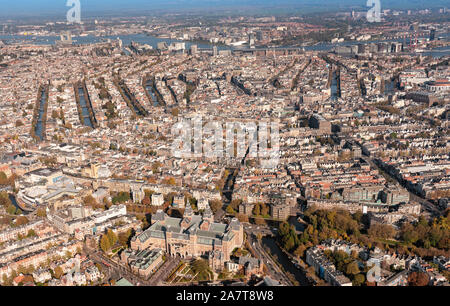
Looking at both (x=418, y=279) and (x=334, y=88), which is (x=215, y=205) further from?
(x=334, y=88)

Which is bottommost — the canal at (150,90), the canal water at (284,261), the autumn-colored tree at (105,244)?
the canal water at (284,261)

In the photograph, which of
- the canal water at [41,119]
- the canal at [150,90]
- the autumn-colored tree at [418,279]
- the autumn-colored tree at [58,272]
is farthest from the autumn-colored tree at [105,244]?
the canal at [150,90]

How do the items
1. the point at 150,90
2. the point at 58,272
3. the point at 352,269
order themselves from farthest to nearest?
the point at 150,90 < the point at 58,272 < the point at 352,269

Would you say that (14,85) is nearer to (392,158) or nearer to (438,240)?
(392,158)

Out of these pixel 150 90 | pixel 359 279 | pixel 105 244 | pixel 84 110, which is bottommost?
pixel 359 279

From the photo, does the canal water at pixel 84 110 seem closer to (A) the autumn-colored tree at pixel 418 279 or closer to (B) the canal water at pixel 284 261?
(B) the canal water at pixel 284 261

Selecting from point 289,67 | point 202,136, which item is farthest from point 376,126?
point 289,67

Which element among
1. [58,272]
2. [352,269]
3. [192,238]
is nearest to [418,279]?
[352,269]
